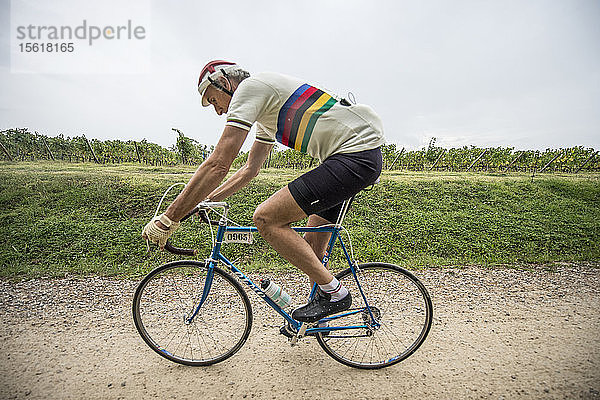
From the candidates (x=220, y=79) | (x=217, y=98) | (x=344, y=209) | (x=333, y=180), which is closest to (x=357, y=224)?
(x=344, y=209)

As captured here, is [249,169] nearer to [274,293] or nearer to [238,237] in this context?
[238,237]

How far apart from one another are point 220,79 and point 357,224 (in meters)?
5.45

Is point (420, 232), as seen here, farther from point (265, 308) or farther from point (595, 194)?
point (595, 194)

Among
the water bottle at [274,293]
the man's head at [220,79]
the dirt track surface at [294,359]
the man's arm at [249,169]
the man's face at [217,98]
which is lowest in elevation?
the dirt track surface at [294,359]

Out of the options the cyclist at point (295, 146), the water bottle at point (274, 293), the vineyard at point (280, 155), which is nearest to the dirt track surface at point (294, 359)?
the water bottle at point (274, 293)

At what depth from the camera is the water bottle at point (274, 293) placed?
2678 millimetres

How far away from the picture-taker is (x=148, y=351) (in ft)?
9.96

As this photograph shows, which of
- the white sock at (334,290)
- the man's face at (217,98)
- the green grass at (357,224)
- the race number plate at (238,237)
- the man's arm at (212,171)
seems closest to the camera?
the man's arm at (212,171)

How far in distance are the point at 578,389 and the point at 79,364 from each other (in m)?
3.93

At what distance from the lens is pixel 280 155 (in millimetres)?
22344

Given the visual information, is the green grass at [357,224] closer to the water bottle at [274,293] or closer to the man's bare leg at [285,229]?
the water bottle at [274,293]

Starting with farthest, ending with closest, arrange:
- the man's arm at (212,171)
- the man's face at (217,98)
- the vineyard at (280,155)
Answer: the vineyard at (280,155), the man's face at (217,98), the man's arm at (212,171)

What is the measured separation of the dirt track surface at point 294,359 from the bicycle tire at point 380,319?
115 mm

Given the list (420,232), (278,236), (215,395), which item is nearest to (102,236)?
(215,395)
